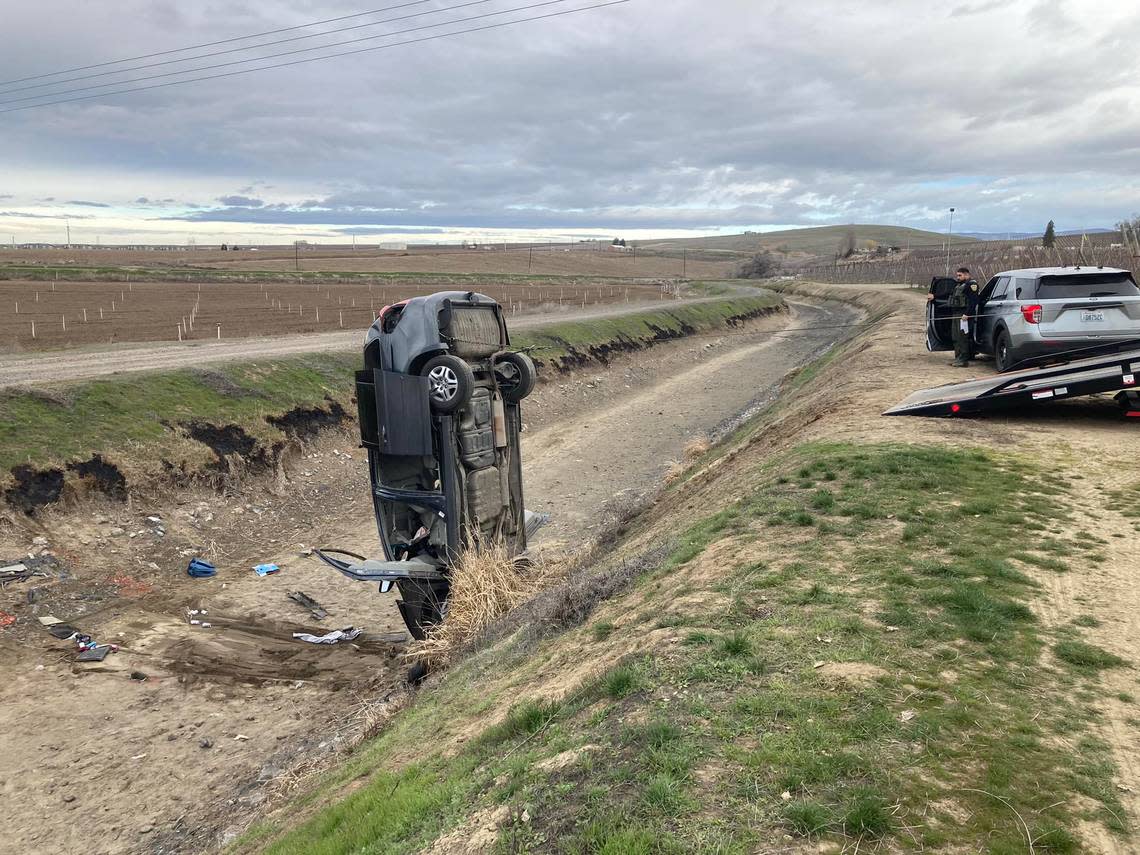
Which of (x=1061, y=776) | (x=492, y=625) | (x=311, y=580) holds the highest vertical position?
(x=1061, y=776)

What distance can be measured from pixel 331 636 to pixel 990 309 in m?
12.7

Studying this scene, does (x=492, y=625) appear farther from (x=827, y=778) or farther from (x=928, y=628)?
(x=827, y=778)

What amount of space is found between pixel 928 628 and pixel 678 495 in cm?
760

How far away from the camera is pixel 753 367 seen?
36938 mm

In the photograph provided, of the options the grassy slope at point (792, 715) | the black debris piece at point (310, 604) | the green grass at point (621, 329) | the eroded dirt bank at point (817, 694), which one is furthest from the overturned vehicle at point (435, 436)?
the green grass at point (621, 329)

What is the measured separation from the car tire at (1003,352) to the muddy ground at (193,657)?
7.19m

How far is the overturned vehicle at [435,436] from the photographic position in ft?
29.6

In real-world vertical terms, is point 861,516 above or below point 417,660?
above

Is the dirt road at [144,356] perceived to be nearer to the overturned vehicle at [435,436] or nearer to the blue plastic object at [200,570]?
→ the blue plastic object at [200,570]

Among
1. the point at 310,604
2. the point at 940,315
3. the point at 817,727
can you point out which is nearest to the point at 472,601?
the point at 310,604

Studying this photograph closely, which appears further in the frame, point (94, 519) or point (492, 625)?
point (94, 519)

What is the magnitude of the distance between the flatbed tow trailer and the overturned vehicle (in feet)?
19.5

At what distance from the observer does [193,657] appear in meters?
9.76

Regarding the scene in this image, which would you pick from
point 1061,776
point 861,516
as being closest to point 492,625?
point 861,516
